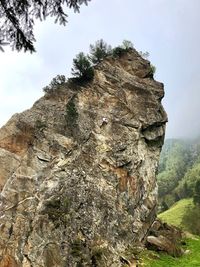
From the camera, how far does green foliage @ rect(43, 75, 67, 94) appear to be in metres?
53.8

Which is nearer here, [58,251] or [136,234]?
[58,251]

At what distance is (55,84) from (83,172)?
1483 centimetres

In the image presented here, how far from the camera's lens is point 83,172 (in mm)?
45188

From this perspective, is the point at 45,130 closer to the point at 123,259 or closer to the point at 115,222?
the point at 115,222

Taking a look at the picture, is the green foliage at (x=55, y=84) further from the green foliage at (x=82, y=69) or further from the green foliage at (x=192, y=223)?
the green foliage at (x=192, y=223)

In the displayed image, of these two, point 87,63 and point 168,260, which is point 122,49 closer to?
point 87,63

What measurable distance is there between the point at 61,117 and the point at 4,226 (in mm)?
16051

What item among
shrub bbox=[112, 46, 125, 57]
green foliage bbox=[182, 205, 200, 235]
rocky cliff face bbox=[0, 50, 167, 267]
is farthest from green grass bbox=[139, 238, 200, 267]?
shrub bbox=[112, 46, 125, 57]

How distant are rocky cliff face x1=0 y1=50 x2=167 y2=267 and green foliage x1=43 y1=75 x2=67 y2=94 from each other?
1.90 ft

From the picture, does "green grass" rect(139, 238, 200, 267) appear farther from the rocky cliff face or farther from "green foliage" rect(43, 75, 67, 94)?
"green foliage" rect(43, 75, 67, 94)

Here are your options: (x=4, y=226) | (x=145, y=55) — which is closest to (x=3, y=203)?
(x=4, y=226)

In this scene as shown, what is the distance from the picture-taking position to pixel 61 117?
49844 mm

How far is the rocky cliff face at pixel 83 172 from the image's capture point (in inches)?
1522

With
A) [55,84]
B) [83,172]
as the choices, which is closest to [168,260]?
[83,172]
